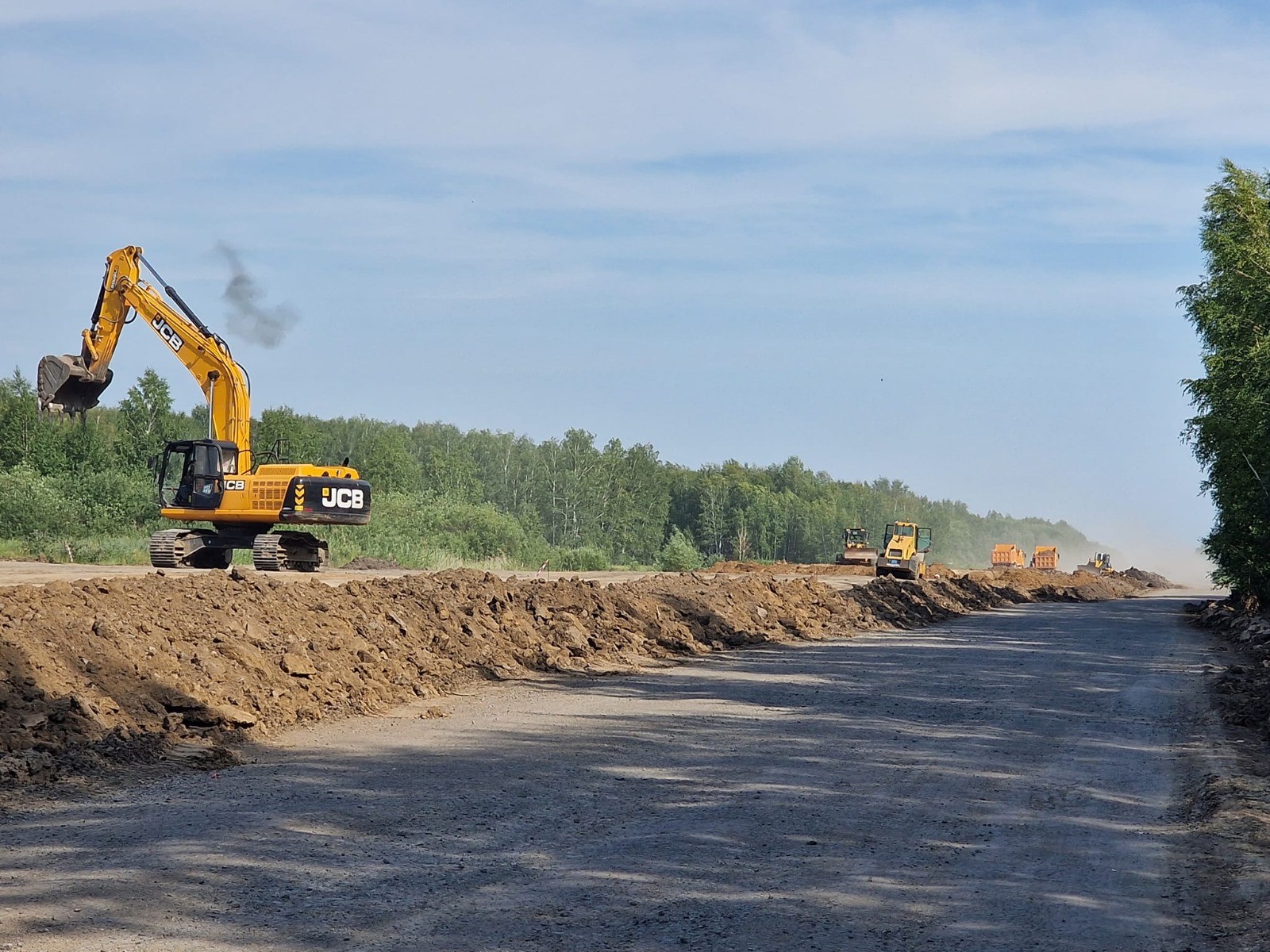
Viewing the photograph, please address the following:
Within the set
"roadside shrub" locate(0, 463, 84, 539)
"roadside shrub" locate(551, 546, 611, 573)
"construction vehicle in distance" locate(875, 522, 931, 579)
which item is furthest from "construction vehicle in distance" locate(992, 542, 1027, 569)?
"roadside shrub" locate(0, 463, 84, 539)

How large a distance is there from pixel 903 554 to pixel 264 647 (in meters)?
46.5

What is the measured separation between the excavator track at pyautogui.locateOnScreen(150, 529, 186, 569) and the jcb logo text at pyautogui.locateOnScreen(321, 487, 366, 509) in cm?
353

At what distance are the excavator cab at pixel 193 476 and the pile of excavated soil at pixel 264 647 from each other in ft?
32.0

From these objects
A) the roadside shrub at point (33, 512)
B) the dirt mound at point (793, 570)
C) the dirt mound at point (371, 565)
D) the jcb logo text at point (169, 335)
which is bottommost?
the dirt mound at point (371, 565)

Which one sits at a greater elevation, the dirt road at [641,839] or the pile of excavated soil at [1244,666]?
the pile of excavated soil at [1244,666]

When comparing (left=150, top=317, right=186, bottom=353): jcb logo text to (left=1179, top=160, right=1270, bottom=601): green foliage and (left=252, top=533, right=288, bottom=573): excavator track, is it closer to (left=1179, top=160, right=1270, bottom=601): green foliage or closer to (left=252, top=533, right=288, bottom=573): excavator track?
(left=252, top=533, right=288, bottom=573): excavator track

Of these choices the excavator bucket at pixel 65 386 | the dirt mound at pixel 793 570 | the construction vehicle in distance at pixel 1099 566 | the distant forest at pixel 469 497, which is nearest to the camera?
the excavator bucket at pixel 65 386

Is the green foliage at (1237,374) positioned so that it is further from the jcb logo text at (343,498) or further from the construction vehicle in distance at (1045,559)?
the construction vehicle in distance at (1045,559)

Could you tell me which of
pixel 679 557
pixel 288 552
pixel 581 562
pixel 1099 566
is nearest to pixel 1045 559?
pixel 1099 566

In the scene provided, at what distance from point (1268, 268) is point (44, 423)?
50839 mm

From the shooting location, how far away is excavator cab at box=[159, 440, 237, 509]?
2752 cm

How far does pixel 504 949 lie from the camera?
18.5ft

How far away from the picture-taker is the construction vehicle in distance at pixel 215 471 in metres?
27.2

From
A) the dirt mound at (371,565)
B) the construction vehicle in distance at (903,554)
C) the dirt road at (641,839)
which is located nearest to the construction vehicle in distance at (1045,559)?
the construction vehicle in distance at (903,554)
